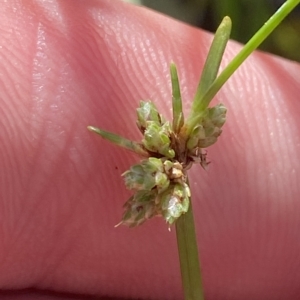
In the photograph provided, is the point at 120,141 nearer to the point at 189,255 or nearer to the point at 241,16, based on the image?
the point at 189,255

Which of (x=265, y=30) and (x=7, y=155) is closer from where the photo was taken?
(x=265, y=30)

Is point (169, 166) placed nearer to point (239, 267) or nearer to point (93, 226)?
point (93, 226)

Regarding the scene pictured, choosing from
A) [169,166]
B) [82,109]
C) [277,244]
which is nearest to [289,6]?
[169,166]

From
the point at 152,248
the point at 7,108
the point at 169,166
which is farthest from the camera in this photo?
the point at 152,248

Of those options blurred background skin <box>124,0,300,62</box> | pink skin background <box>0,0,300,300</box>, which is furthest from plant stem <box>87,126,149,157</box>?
blurred background skin <box>124,0,300,62</box>

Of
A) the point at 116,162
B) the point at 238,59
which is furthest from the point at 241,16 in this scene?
the point at 238,59

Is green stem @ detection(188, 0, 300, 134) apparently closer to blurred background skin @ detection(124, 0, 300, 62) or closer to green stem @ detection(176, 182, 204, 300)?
green stem @ detection(176, 182, 204, 300)
